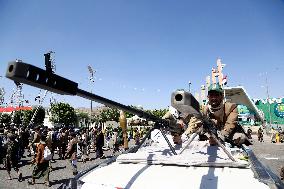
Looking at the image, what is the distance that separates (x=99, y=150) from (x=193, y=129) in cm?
1402

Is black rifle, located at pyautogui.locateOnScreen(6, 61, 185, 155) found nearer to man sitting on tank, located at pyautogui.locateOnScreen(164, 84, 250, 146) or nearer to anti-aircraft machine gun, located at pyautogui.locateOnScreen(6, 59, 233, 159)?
anti-aircraft machine gun, located at pyautogui.locateOnScreen(6, 59, 233, 159)

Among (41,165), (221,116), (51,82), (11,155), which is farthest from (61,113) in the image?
(51,82)

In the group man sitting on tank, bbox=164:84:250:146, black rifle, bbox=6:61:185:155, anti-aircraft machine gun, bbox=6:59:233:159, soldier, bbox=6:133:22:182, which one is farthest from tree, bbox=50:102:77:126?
anti-aircraft machine gun, bbox=6:59:233:159

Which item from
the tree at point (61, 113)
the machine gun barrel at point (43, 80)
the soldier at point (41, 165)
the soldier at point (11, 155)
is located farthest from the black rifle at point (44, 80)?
the tree at point (61, 113)

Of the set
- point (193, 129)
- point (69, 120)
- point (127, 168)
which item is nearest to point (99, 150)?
point (193, 129)

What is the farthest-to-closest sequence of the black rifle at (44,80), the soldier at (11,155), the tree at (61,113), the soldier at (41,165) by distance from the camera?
the tree at (61,113) → the soldier at (11,155) → the soldier at (41,165) → the black rifle at (44,80)

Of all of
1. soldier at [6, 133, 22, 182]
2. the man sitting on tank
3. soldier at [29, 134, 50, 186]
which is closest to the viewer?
→ the man sitting on tank

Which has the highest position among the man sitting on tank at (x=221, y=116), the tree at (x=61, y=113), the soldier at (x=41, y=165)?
the tree at (x=61, y=113)

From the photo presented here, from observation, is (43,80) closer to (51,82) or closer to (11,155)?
(51,82)

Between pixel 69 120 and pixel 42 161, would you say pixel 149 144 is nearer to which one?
pixel 42 161

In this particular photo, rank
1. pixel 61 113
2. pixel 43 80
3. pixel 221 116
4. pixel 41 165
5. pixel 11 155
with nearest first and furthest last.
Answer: pixel 43 80 < pixel 221 116 < pixel 41 165 < pixel 11 155 < pixel 61 113

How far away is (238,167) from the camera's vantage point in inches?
123

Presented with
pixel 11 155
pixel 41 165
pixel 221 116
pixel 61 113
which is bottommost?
pixel 41 165

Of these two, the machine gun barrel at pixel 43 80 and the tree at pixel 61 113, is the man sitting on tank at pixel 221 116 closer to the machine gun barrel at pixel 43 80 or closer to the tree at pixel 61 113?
the machine gun barrel at pixel 43 80
